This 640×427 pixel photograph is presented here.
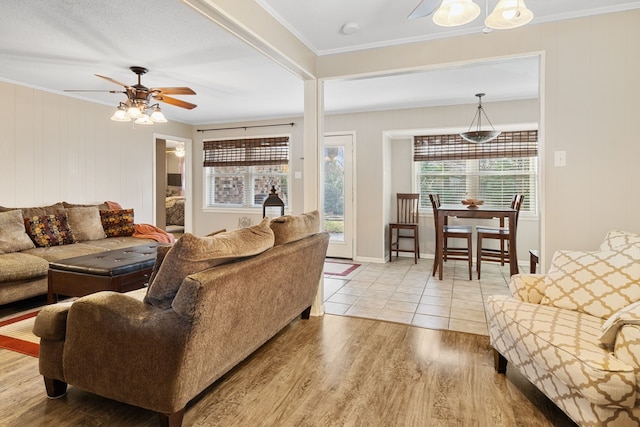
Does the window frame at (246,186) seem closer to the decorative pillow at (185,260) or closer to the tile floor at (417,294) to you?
the tile floor at (417,294)

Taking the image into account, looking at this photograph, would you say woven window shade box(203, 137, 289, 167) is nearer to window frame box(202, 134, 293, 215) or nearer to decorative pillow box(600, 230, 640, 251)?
window frame box(202, 134, 293, 215)

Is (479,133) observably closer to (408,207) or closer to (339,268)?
(408,207)

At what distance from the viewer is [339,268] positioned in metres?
5.14

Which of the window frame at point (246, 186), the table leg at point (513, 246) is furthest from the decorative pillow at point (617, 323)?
the window frame at point (246, 186)

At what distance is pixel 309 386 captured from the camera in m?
2.03

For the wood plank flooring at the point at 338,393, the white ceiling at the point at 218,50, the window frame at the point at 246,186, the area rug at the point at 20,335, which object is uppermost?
the white ceiling at the point at 218,50

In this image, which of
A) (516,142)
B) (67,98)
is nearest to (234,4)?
(67,98)

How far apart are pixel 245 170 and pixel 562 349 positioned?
19.2 ft

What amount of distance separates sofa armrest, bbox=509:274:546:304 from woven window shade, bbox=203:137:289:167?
15.0 feet

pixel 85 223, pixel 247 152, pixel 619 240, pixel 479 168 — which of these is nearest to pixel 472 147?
pixel 479 168

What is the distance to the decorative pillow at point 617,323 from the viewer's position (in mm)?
1408

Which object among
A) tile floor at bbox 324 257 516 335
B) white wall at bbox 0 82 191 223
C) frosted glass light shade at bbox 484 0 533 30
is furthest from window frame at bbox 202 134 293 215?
frosted glass light shade at bbox 484 0 533 30

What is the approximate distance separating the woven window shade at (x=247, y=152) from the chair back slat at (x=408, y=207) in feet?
6.79

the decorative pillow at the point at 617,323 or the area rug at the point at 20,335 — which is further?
the area rug at the point at 20,335
